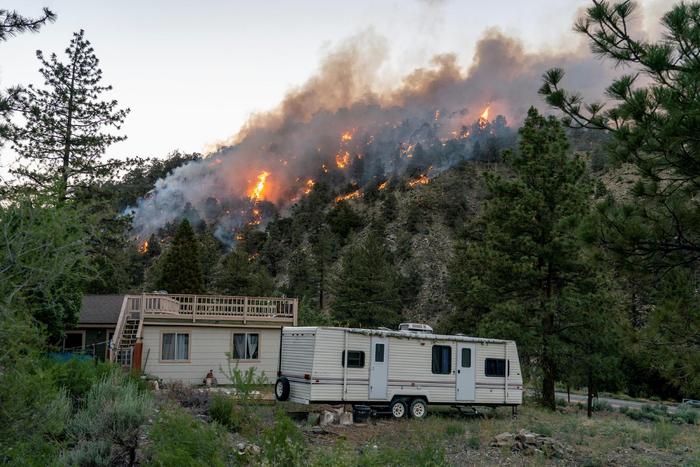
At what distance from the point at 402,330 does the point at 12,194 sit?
1551 centimetres

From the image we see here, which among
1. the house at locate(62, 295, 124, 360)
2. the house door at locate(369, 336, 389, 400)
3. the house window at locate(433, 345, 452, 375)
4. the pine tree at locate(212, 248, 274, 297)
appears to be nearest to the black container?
the house door at locate(369, 336, 389, 400)

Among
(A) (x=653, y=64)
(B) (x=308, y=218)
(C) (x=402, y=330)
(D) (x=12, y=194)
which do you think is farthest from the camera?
(B) (x=308, y=218)

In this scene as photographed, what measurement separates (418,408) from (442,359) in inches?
74.0

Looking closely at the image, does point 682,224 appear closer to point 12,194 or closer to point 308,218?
point 12,194

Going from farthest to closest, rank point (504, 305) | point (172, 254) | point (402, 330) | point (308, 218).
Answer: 1. point (308, 218)
2. point (172, 254)
3. point (504, 305)
4. point (402, 330)

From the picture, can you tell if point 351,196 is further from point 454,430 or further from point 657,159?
point 657,159

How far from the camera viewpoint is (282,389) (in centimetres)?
1805

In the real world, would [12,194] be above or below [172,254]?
below

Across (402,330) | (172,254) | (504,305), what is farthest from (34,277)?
(172,254)

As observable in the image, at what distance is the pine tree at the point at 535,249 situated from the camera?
2400 cm

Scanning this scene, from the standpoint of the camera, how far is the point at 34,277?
5.18 m

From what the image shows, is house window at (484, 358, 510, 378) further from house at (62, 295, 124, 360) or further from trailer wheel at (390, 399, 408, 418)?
house at (62, 295, 124, 360)

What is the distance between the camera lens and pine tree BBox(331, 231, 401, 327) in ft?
164

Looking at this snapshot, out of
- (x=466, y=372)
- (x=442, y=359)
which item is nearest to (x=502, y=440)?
(x=442, y=359)
